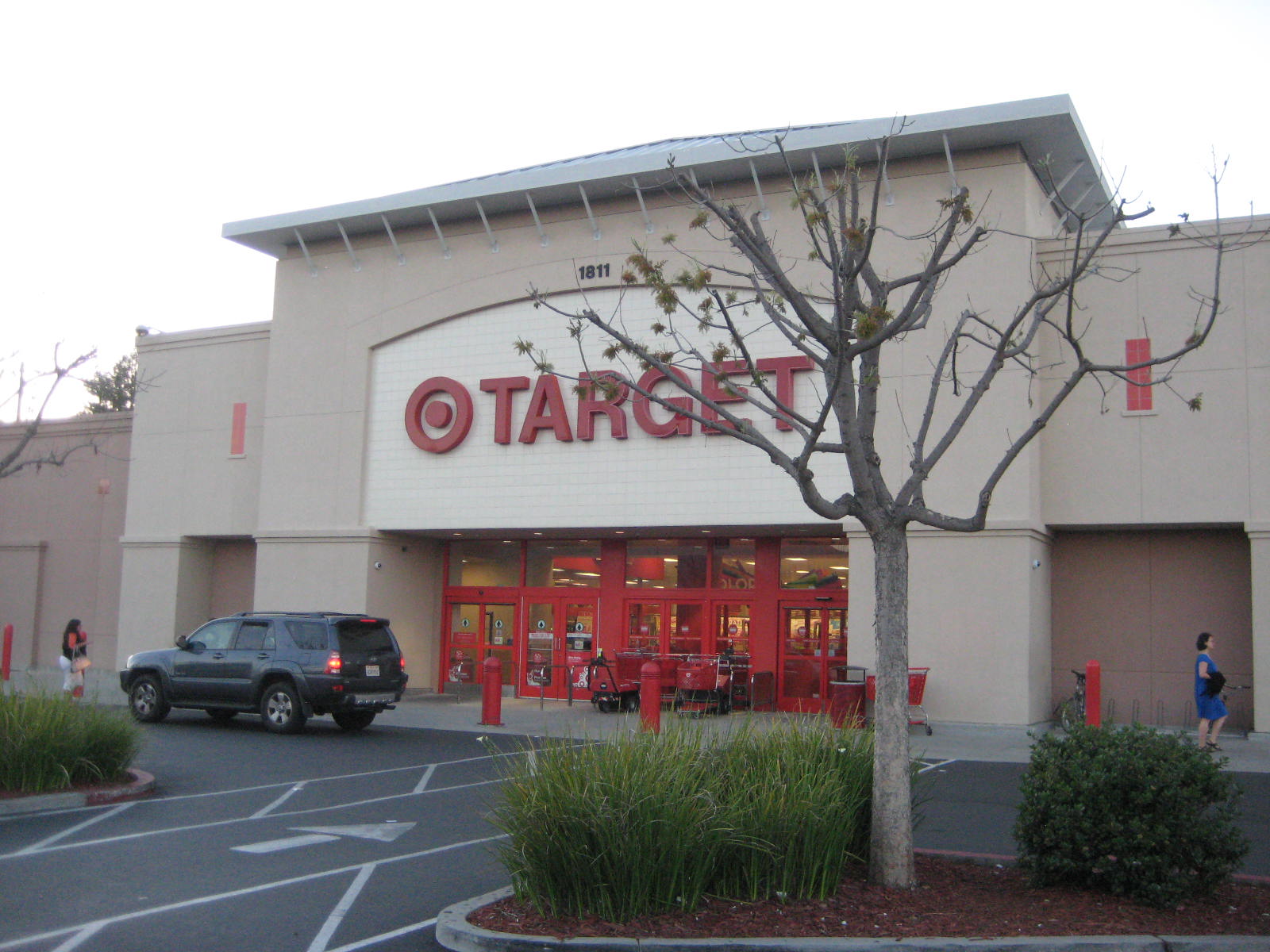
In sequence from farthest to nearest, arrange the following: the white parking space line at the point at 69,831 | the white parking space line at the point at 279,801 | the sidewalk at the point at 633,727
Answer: the sidewalk at the point at 633,727 < the white parking space line at the point at 279,801 < the white parking space line at the point at 69,831

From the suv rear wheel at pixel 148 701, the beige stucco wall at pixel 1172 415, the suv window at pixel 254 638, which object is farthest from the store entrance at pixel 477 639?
the beige stucco wall at pixel 1172 415

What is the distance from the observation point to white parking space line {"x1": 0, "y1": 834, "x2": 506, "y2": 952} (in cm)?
694

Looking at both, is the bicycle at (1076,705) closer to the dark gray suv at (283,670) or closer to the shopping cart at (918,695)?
the shopping cart at (918,695)

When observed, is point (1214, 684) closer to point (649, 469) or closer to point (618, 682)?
point (649, 469)

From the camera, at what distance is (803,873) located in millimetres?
7219

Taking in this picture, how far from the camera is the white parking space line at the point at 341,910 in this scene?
6.98 meters

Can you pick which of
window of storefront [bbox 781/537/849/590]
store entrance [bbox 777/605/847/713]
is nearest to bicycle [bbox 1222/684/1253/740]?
A: store entrance [bbox 777/605/847/713]

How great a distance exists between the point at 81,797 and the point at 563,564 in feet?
47.6

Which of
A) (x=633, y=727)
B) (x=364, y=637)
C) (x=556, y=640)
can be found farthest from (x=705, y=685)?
(x=364, y=637)

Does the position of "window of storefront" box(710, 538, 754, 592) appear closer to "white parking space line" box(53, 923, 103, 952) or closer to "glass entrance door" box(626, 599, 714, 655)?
"glass entrance door" box(626, 599, 714, 655)

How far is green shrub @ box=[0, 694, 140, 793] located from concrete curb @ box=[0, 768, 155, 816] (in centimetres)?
17

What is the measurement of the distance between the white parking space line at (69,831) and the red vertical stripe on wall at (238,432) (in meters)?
16.1

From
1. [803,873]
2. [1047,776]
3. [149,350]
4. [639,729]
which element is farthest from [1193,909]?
[149,350]

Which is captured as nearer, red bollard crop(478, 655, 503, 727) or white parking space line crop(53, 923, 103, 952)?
white parking space line crop(53, 923, 103, 952)
